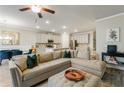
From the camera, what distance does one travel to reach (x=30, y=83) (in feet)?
8.23

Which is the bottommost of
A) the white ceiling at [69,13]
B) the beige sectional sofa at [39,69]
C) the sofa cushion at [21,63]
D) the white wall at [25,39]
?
the beige sectional sofa at [39,69]

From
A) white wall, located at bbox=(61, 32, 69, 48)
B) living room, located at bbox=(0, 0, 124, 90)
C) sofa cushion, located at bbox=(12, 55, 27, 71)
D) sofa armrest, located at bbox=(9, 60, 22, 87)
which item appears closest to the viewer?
sofa armrest, located at bbox=(9, 60, 22, 87)

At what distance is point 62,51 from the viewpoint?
4.80m

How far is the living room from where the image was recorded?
2.35 meters

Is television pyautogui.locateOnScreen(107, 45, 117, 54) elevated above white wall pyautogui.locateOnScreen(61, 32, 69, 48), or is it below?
below

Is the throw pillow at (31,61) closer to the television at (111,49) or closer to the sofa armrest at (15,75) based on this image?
the sofa armrest at (15,75)

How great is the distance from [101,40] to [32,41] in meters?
5.39

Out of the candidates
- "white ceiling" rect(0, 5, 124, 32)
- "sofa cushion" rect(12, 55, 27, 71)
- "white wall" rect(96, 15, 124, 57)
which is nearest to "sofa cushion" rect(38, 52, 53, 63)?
"sofa cushion" rect(12, 55, 27, 71)

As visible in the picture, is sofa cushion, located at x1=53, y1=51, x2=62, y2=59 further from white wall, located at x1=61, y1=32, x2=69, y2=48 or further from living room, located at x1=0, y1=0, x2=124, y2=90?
white wall, located at x1=61, y1=32, x2=69, y2=48

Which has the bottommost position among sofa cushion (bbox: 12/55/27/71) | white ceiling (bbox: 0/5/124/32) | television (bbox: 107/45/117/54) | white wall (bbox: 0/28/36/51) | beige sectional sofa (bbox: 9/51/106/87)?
beige sectional sofa (bbox: 9/51/106/87)

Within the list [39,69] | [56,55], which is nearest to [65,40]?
[56,55]

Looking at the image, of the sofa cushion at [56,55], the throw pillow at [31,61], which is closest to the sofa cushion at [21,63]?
the throw pillow at [31,61]

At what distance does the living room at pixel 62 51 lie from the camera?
2.35m
